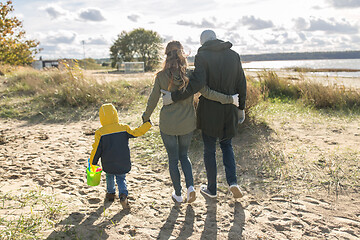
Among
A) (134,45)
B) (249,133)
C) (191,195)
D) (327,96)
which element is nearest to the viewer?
(191,195)

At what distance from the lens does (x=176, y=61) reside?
297 cm

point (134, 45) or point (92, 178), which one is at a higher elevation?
point (134, 45)

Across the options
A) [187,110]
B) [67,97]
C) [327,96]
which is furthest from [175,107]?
[67,97]

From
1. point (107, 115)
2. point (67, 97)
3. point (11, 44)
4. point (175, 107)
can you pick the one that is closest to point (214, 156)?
point (175, 107)

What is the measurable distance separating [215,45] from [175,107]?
76cm

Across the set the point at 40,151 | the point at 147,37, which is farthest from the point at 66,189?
the point at 147,37

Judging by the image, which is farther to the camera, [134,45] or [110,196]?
[134,45]

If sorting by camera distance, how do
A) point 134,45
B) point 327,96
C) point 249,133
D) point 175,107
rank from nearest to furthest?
point 175,107
point 249,133
point 327,96
point 134,45

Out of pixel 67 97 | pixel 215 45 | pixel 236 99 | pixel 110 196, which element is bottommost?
pixel 110 196

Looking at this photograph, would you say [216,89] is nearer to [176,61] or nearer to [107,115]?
[176,61]

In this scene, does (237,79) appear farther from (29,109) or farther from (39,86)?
(39,86)

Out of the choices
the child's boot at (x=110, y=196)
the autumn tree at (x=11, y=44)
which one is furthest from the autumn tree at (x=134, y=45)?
the child's boot at (x=110, y=196)

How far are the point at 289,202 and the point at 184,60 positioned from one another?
2.01 metres

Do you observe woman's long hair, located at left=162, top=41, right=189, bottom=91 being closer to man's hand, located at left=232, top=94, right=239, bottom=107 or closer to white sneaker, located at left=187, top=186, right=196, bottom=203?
man's hand, located at left=232, top=94, right=239, bottom=107
